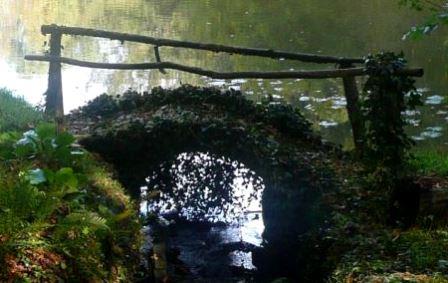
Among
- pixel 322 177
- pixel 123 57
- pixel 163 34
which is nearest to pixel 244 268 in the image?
pixel 322 177

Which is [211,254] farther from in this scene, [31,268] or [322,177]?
[31,268]

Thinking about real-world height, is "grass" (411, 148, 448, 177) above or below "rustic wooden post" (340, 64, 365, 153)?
below

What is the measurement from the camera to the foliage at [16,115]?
7.92 metres

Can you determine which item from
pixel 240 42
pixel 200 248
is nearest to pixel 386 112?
pixel 200 248

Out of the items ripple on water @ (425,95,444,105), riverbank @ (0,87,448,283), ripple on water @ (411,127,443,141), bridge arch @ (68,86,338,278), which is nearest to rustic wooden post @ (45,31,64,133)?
bridge arch @ (68,86,338,278)

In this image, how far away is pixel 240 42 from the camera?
2203 centimetres

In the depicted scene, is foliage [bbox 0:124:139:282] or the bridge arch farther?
the bridge arch

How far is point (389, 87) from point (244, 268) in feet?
9.15

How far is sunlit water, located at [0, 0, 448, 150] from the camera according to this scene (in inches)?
632

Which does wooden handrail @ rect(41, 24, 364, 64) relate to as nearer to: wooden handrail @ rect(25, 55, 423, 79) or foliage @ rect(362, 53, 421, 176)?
wooden handrail @ rect(25, 55, 423, 79)

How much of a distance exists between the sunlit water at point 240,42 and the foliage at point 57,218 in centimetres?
864

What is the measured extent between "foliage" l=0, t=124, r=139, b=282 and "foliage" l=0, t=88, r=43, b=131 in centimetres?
178

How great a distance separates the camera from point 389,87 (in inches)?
284

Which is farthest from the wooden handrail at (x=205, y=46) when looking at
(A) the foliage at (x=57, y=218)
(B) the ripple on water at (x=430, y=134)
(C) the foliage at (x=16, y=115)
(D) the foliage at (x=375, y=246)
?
(B) the ripple on water at (x=430, y=134)
